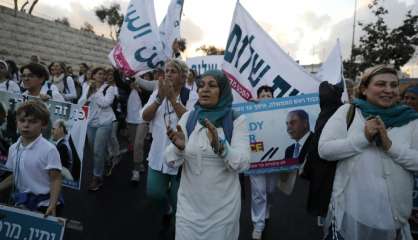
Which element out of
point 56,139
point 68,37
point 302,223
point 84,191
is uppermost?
point 68,37

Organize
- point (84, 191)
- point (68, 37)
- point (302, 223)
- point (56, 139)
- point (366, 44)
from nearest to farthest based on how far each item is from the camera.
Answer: point (56, 139) → point (302, 223) → point (84, 191) → point (68, 37) → point (366, 44)

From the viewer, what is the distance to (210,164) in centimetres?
243

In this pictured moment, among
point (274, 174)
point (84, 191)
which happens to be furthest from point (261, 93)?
point (84, 191)

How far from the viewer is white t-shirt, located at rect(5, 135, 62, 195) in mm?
2652

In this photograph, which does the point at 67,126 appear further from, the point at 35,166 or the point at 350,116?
the point at 350,116

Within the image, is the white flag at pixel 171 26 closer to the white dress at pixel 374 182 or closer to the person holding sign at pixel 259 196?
the person holding sign at pixel 259 196

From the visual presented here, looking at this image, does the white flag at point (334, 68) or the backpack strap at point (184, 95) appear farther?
the white flag at point (334, 68)

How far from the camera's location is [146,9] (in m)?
4.89

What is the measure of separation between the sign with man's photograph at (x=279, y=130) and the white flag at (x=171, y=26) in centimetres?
147

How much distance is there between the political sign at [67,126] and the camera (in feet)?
11.8

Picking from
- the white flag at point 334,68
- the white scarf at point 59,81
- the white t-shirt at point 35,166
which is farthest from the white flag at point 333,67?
the white scarf at point 59,81

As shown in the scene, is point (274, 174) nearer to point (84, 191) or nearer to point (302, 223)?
point (302, 223)

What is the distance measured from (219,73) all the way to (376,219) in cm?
134

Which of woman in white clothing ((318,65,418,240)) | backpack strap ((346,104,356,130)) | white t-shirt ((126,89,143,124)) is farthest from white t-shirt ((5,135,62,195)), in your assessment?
white t-shirt ((126,89,143,124))
